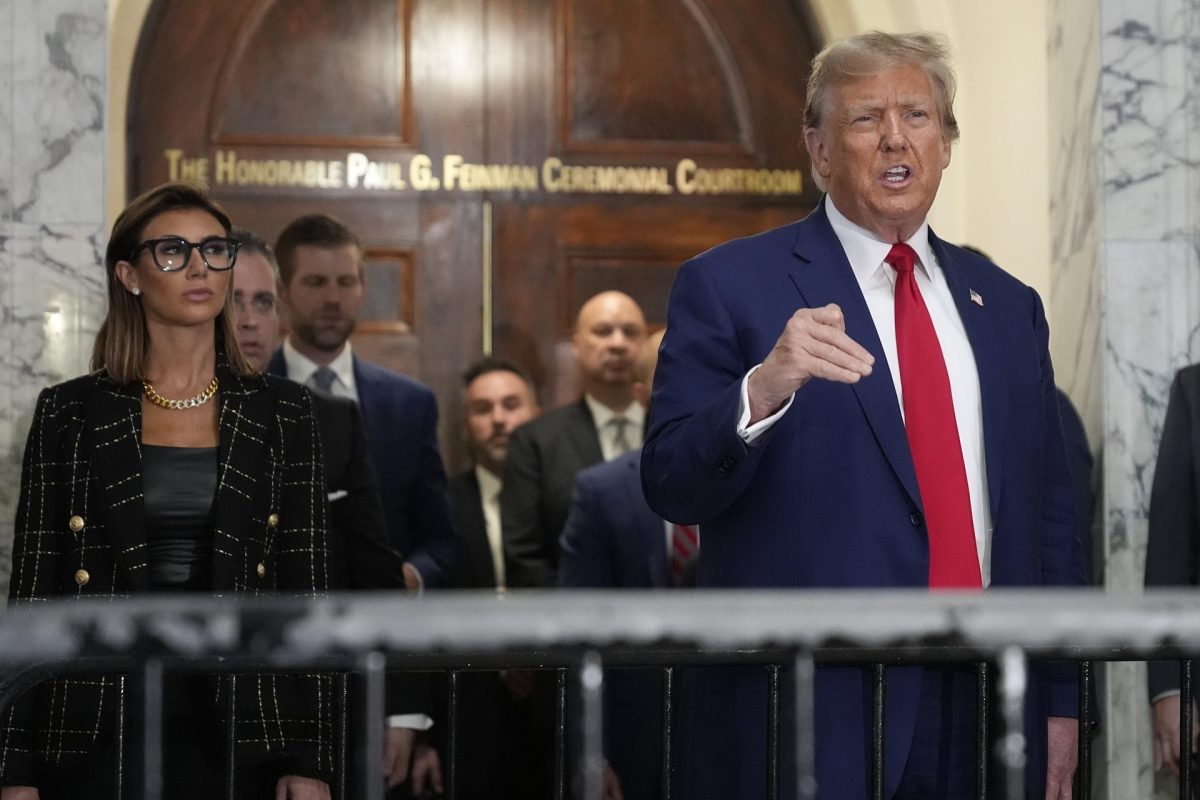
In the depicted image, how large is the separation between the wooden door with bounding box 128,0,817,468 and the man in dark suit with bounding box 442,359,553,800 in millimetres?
802

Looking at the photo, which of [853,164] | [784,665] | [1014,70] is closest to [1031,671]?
[784,665]

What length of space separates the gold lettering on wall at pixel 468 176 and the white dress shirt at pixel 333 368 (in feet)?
6.49

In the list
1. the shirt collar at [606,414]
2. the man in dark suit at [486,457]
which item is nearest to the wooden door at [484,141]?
the man in dark suit at [486,457]

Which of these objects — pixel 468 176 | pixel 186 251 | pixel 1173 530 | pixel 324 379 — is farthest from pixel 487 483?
pixel 186 251

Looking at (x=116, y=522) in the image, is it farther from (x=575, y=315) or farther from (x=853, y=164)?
(x=575, y=315)

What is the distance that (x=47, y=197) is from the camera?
496cm

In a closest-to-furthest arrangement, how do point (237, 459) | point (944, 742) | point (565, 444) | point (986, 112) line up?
point (944, 742), point (237, 459), point (565, 444), point (986, 112)

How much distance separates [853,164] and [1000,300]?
0.38 metres

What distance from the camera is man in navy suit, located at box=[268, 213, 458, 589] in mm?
5355

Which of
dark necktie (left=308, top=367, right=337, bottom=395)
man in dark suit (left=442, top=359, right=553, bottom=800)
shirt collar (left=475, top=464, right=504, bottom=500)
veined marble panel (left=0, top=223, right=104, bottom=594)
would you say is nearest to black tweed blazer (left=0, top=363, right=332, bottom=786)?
veined marble panel (left=0, top=223, right=104, bottom=594)

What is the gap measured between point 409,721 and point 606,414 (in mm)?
1516

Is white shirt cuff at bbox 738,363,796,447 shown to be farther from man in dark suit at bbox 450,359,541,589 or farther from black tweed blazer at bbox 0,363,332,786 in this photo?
man in dark suit at bbox 450,359,541,589

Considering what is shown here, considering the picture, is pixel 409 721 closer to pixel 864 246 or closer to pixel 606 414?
pixel 606 414

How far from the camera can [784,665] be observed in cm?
302
